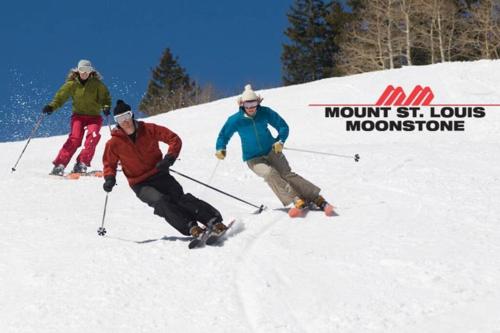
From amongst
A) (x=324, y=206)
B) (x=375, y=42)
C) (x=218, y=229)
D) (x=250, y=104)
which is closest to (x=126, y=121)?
(x=218, y=229)

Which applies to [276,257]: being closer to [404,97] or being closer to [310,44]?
[404,97]

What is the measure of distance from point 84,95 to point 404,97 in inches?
372

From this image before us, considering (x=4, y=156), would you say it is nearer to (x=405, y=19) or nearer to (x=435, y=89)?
(x=435, y=89)

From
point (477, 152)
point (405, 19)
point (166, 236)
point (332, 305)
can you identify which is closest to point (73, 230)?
point (166, 236)

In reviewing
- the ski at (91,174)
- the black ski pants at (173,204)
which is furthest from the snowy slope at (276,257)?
the ski at (91,174)

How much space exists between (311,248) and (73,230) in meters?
2.60

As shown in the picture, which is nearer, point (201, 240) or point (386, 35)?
point (201, 240)

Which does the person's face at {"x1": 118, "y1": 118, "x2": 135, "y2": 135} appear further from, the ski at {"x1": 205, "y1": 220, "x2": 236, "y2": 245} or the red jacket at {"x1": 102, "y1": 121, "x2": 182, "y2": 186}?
the ski at {"x1": 205, "y1": 220, "x2": 236, "y2": 245}

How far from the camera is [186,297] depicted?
13.5ft

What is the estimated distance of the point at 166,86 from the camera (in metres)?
52.4

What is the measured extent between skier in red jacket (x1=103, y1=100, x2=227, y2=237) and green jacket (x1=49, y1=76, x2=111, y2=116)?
163 inches

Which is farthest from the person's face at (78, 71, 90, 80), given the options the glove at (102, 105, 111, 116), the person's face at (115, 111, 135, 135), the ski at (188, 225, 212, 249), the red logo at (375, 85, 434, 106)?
the red logo at (375, 85, 434, 106)

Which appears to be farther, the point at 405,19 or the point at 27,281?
the point at 405,19

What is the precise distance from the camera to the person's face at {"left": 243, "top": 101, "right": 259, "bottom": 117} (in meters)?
6.57
